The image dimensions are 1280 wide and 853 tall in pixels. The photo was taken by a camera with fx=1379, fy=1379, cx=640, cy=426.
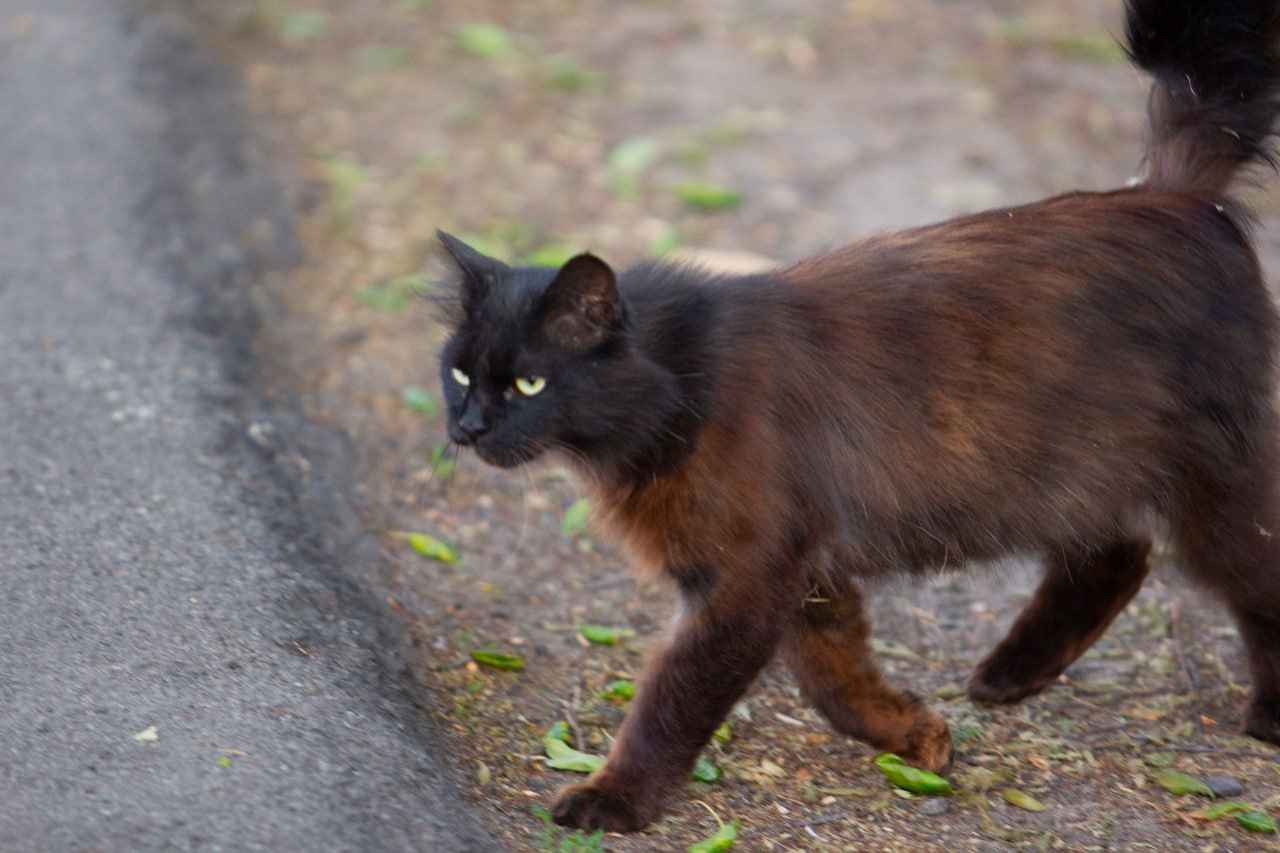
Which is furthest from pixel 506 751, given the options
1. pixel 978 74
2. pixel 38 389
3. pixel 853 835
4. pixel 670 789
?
pixel 978 74

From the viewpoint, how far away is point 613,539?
3590 mm

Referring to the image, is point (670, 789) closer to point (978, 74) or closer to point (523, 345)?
point (523, 345)

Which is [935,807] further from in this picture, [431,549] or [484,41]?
[484,41]

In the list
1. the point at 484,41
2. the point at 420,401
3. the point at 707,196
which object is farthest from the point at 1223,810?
the point at 484,41

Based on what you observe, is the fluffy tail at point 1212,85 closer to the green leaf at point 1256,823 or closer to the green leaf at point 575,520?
the green leaf at point 1256,823

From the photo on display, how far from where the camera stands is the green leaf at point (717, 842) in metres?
3.26

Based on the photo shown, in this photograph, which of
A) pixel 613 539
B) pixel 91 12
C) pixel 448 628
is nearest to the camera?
pixel 613 539

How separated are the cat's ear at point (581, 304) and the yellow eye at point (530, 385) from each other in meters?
0.10

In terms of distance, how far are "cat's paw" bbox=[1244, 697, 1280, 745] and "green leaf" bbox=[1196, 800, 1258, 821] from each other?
0.38 metres

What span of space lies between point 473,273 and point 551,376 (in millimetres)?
366

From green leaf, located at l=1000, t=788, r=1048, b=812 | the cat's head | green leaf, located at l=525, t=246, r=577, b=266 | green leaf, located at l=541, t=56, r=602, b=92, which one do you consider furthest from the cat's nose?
green leaf, located at l=541, t=56, r=602, b=92

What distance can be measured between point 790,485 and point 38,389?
278cm

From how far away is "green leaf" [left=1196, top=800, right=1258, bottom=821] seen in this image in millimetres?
3514

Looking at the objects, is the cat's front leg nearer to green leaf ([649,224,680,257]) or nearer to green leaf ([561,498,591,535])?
green leaf ([561,498,591,535])
